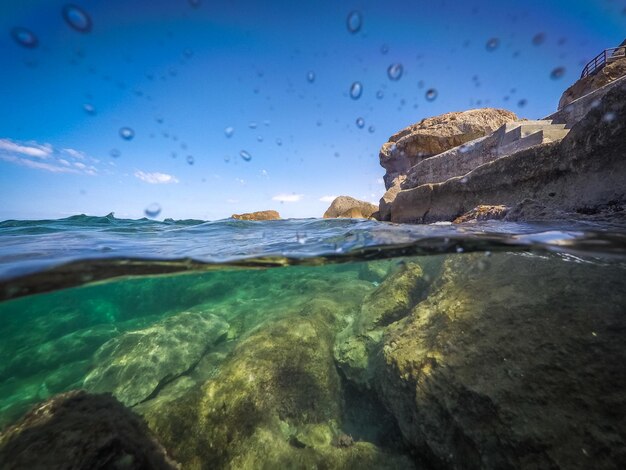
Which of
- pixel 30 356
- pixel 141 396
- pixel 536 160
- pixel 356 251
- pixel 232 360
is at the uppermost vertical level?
pixel 536 160

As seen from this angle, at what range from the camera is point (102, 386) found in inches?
258

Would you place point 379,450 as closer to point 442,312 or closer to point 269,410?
point 269,410

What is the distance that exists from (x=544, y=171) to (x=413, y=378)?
4506 millimetres

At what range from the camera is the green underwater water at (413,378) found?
274 cm

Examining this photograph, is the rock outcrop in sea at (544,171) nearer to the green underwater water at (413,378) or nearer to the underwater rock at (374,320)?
the green underwater water at (413,378)

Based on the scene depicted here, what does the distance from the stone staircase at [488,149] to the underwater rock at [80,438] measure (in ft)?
27.2

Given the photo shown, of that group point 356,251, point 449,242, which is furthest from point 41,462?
point 449,242

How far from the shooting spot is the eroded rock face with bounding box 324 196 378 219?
15.0 metres

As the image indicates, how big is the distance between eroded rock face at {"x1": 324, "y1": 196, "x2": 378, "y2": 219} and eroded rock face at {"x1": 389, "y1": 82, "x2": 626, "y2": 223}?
8258mm

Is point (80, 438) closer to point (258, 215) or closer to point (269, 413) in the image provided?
point (269, 413)

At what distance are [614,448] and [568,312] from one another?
1510mm

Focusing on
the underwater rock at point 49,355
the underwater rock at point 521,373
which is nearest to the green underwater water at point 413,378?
the underwater rock at point 521,373

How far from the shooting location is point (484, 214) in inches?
219

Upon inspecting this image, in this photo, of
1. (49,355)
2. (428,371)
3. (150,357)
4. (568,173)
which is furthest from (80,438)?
(49,355)
